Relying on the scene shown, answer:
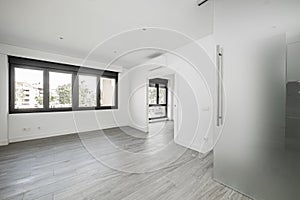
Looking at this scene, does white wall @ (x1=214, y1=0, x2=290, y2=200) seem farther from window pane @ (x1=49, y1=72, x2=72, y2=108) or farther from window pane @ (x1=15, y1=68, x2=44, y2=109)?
window pane @ (x1=15, y1=68, x2=44, y2=109)

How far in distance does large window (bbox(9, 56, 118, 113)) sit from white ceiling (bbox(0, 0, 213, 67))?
2.59 ft

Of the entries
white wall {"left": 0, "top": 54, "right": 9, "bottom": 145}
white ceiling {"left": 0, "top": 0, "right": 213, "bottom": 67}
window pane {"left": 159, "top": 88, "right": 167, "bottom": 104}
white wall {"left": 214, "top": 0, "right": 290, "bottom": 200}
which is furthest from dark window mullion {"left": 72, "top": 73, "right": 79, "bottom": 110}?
white wall {"left": 214, "top": 0, "right": 290, "bottom": 200}

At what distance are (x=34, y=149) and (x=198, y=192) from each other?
347cm

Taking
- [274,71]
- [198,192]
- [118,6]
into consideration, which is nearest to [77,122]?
[118,6]

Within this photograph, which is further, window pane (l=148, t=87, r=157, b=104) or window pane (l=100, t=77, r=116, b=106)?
window pane (l=148, t=87, r=157, b=104)

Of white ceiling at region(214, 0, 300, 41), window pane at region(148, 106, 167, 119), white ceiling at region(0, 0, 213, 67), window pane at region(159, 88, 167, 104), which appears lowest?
window pane at region(148, 106, 167, 119)

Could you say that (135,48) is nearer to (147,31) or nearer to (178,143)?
(147,31)

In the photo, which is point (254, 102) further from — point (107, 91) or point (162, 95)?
point (162, 95)

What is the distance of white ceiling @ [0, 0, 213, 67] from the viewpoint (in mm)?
2008

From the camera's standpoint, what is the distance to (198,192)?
5.56ft

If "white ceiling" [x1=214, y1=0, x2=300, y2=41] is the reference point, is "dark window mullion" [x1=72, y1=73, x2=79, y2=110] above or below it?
below

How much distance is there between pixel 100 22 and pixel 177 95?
2.27 metres

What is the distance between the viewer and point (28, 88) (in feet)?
13.1

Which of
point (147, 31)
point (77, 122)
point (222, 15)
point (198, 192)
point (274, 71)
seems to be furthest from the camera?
point (77, 122)
